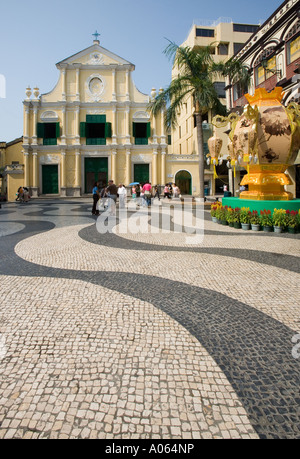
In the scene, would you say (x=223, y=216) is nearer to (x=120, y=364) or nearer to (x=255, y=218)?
A: (x=255, y=218)

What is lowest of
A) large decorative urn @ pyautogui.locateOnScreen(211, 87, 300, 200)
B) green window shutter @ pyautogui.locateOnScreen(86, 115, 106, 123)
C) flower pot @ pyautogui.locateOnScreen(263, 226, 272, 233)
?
flower pot @ pyautogui.locateOnScreen(263, 226, 272, 233)

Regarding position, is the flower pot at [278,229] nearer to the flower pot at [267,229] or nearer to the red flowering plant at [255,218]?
the flower pot at [267,229]

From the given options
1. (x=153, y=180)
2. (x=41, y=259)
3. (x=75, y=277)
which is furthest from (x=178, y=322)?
(x=153, y=180)

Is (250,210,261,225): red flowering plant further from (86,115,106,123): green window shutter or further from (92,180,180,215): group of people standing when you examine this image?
(86,115,106,123): green window shutter

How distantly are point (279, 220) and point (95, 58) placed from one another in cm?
3152

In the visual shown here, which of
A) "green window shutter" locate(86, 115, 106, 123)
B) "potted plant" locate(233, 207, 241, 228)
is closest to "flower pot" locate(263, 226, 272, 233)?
"potted plant" locate(233, 207, 241, 228)

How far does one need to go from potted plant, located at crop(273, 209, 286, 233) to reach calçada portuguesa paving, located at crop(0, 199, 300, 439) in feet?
11.7

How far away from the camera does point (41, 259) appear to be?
19.2ft

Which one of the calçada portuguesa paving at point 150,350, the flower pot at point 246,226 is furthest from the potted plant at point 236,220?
the calçada portuguesa paving at point 150,350

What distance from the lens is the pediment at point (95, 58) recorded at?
1271 inches

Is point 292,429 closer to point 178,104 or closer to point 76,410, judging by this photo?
point 76,410

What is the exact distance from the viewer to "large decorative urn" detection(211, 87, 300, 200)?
9852 mm
